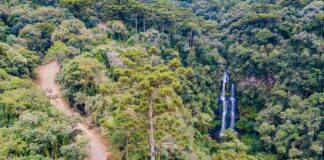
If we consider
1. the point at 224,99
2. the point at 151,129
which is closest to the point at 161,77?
the point at 151,129

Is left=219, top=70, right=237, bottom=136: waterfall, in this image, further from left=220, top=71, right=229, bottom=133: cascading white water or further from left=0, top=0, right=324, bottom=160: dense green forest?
left=0, top=0, right=324, bottom=160: dense green forest

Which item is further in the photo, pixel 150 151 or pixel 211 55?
pixel 211 55

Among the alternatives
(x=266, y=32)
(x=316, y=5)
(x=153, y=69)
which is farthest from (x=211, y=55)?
(x=153, y=69)

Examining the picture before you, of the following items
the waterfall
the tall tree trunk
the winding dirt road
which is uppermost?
the tall tree trunk

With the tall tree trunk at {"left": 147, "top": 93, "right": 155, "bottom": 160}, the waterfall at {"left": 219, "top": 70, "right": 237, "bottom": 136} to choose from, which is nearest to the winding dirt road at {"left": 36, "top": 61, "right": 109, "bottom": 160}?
the tall tree trunk at {"left": 147, "top": 93, "right": 155, "bottom": 160}

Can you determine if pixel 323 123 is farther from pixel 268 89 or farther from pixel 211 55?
pixel 211 55

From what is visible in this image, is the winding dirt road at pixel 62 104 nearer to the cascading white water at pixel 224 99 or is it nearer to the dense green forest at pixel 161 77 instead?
the dense green forest at pixel 161 77

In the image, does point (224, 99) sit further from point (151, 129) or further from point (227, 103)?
point (151, 129)
